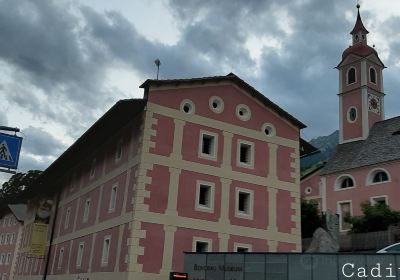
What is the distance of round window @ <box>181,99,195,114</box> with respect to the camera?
96.6 feet

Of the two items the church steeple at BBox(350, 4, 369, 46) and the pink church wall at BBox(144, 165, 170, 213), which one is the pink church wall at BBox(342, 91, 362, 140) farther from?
the pink church wall at BBox(144, 165, 170, 213)

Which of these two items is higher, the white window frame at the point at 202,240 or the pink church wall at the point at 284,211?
the pink church wall at the point at 284,211

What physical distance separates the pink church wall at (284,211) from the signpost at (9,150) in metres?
20.1

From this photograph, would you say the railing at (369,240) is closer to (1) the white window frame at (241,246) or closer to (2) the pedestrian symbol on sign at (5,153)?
(1) the white window frame at (241,246)

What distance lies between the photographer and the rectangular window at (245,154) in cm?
3090

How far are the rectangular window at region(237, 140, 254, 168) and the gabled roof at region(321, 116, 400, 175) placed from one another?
72.9 ft

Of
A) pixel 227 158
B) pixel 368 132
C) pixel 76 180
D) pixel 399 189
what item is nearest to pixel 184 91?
pixel 227 158

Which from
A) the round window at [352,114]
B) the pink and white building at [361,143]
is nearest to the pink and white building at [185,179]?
the pink and white building at [361,143]

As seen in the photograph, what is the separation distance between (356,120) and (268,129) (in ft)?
97.7

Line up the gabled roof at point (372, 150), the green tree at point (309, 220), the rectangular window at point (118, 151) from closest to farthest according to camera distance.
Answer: the rectangular window at point (118, 151) < the green tree at point (309, 220) < the gabled roof at point (372, 150)

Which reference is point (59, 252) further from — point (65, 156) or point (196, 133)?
point (196, 133)

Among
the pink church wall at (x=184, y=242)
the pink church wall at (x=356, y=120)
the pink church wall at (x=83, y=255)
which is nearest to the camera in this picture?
the pink church wall at (x=184, y=242)

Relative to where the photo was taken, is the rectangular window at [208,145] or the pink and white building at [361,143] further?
the pink and white building at [361,143]

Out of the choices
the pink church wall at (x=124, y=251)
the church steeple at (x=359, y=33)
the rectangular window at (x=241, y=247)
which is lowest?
the pink church wall at (x=124, y=251)
